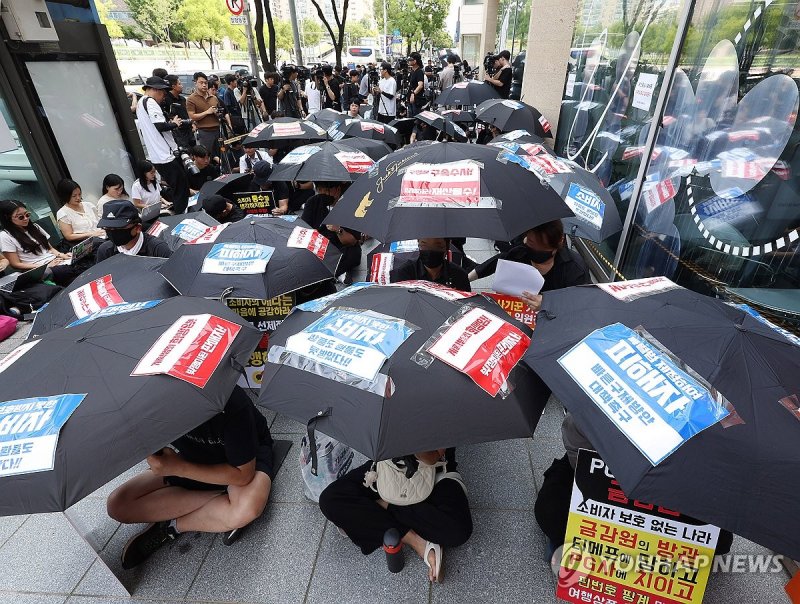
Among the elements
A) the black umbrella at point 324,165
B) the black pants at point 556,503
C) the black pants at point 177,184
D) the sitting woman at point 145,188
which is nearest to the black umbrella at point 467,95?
the black umbrella at point 324,165

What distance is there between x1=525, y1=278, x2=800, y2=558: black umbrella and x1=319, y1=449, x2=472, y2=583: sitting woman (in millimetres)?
1032

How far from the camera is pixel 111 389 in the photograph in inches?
73.3

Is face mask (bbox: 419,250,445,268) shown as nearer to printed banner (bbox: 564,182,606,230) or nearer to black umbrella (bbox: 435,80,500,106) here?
printed banner (bbox: 564,182,606,230)

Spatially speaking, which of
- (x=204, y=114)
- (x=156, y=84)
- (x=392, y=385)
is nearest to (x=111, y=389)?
(x=392, y=385)

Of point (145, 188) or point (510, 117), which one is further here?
point (145, 188)

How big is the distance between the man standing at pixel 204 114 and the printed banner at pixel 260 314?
6.55 metres

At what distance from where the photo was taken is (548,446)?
3355 mm

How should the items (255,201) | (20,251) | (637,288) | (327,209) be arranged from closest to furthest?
1. (637,288)
2. (327,209)
3. (20,251)
4. (255,201)

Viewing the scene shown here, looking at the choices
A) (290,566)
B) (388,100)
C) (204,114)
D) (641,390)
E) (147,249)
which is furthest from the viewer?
(388,100)

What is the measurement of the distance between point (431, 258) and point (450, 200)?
63 cm

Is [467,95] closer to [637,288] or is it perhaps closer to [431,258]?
[431,258]

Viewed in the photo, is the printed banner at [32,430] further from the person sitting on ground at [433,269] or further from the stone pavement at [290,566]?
the person sitting on ground at [433,269]

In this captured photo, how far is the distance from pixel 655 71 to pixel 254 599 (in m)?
5.66

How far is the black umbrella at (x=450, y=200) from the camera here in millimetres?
2688
